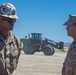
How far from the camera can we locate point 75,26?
515cm

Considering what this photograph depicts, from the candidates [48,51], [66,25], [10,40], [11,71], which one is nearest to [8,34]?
[10,40]

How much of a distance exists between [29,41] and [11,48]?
33.7 meters

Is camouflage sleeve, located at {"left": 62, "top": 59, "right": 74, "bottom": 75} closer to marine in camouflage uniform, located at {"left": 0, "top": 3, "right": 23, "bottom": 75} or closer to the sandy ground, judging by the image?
marine in camouflage uniform, located at {"left": 0, "top": 3, "right": 23, "bottom": 75}

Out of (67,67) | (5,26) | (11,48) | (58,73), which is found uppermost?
(5,26)

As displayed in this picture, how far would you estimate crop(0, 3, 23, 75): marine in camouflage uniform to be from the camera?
4.79 meters

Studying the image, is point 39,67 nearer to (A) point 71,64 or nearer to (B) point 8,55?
(A) point 71,64

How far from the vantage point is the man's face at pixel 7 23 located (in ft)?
15.6

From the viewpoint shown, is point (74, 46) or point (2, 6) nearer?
point (2, 6)

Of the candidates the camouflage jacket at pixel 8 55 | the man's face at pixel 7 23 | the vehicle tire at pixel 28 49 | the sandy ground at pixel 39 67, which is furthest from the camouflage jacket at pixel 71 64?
the vehicle tire at pixel 28 49

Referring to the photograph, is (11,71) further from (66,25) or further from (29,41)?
(29,41)

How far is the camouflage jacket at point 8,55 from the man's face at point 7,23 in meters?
0.16

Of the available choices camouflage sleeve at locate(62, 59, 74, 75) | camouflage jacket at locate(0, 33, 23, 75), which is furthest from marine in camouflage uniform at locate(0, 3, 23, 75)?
camouflage sleeve at locate(62, 59, 74, 75)

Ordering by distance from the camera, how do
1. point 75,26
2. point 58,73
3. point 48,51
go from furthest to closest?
point 48,51
point 58,73
point 75,26

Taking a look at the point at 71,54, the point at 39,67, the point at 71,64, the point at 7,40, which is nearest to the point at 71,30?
the point at 71,54
